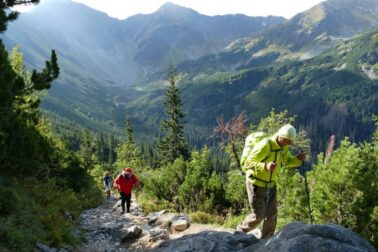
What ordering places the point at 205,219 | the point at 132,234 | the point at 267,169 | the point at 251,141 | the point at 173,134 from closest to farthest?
the point at 267,169 → the point at 251,141 → the point at 132,234 → the point at 205,219 → the point at 173,134

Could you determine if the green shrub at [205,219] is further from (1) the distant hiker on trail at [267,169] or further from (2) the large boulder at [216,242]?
(2) the large boulder at [216,242]

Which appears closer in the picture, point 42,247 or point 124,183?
point 42,247

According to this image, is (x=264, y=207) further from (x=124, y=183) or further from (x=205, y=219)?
(x=124, y=183)

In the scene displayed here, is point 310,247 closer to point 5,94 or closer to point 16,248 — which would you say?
point 16,248

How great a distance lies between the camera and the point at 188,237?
9523 millimetres

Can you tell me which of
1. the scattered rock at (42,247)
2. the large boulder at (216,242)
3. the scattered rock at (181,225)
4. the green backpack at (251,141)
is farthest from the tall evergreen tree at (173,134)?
the large boulder at (216,242)

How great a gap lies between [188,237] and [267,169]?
7.91 feet

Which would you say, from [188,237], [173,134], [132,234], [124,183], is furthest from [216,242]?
[173,134]

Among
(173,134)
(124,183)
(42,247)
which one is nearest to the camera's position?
(42,247)

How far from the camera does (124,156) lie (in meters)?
74.7

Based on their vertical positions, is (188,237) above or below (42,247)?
above

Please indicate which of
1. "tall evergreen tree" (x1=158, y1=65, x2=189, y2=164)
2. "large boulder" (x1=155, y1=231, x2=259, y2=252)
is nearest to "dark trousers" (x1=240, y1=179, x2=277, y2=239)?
"large boulder" (x1=155, y1=231, x2=259, y2=252)

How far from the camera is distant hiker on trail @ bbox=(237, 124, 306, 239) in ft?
29.4

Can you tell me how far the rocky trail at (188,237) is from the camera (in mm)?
6660
